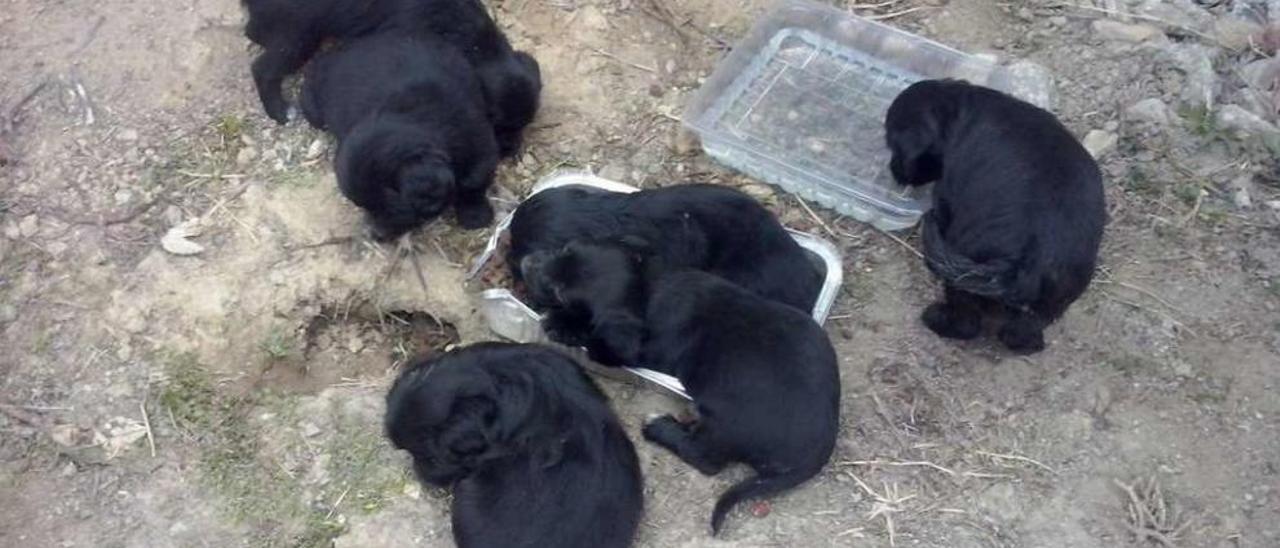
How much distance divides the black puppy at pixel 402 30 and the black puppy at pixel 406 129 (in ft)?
0.42

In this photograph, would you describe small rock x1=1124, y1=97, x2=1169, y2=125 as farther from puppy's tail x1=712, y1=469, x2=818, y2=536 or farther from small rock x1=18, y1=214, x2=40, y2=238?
small rock x1=18, y1=214, x2=40, y2=238

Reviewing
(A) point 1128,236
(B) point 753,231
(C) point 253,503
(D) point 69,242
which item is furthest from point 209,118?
(A) point 1128,236

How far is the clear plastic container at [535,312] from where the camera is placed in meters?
5.39

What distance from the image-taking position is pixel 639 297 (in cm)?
521

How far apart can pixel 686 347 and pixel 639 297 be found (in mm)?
297

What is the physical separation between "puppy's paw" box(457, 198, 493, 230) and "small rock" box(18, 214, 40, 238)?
177 cm

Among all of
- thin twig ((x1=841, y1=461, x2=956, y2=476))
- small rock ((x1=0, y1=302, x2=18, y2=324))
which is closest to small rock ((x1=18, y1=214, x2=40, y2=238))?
small rock ((x1=0, y1=302, x2=18, y2=324))

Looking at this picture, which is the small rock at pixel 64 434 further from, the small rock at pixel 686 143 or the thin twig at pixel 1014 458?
the thin twig at pixel 1014 458

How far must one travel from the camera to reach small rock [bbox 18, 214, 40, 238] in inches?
227

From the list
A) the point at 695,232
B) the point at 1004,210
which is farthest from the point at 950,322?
the point at 695,232

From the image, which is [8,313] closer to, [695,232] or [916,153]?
[695,232]

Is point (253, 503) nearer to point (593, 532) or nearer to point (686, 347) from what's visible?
point (593, 532)

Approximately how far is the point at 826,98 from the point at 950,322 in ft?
4.94

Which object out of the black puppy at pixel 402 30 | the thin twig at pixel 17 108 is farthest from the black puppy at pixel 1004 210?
the thin twig at pixel 17 108
